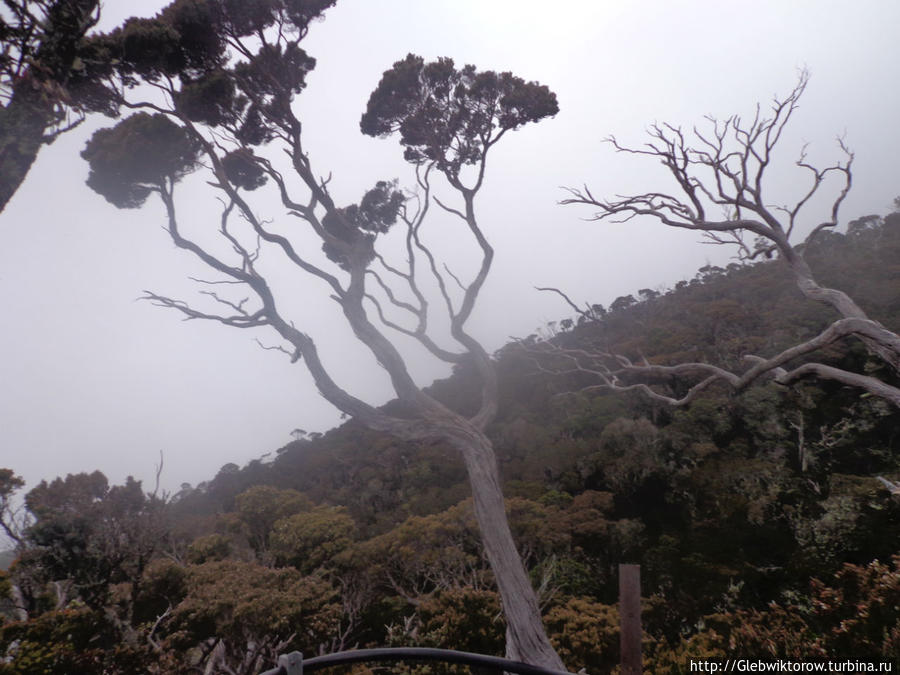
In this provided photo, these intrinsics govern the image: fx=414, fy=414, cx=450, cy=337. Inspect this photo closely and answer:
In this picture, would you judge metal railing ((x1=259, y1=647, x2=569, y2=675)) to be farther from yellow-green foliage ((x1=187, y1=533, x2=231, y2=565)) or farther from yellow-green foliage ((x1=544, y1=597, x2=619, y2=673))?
yellow-green foliage ((x1=187, y1=533, x2=231, y2=565))

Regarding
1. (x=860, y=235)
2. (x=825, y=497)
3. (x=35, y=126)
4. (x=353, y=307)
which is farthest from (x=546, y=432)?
(x=860, y=235)

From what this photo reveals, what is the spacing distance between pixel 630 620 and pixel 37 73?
9.61 metres

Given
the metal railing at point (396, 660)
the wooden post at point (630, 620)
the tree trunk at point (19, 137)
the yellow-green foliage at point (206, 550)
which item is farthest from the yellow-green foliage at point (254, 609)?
the metal railing at point (396, 660)

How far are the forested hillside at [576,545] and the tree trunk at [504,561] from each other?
2.45m

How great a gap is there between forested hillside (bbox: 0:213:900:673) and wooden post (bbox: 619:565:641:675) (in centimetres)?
338

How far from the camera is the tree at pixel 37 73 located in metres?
5.41

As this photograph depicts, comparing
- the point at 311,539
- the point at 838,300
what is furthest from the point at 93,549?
the point at 838,300

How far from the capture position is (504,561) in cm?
575

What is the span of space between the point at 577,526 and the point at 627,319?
73.3 ft

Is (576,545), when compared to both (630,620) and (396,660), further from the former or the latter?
(396,660)

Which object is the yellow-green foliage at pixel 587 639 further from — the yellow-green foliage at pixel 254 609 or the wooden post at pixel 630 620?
the wooden post at pixel 630 620

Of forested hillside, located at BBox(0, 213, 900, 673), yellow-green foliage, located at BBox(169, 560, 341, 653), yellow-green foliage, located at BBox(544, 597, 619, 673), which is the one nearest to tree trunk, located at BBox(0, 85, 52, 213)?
forested hillside, located at BBox(0, 213, 900, 673)

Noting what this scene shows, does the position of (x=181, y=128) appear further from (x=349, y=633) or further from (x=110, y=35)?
(x=349, y=633)

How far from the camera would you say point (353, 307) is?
25.0ft
